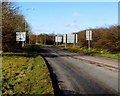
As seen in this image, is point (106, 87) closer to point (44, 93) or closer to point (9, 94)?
point (44, 93)

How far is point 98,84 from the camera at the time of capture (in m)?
8.33

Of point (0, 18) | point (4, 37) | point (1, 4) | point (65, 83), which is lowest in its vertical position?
point (65, 83)

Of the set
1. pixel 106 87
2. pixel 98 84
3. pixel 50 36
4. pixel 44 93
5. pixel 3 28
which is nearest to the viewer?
pixel 44 93

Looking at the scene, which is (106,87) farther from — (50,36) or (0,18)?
(50,36)

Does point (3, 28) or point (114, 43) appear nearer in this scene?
point (3, 28)

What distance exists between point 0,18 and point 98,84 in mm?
15439

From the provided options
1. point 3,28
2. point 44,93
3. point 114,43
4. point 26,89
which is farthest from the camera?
point 114,43

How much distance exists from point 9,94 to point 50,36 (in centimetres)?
12122

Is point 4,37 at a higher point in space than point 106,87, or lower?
higher

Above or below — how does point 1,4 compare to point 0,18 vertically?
above

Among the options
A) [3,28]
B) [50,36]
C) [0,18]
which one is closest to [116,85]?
[0,18]

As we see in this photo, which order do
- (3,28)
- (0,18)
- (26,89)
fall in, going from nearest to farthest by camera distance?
(26,89) < (0,18) < (3,28)

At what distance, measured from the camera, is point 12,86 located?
7930 mm

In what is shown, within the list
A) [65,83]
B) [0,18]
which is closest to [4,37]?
[0,18]
